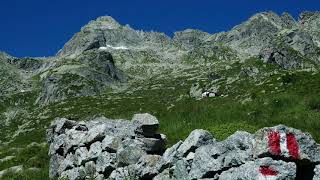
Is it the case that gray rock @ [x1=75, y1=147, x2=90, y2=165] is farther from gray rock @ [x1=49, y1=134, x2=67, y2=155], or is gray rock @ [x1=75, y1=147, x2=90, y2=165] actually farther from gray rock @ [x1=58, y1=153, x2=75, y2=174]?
gray rock @ [x1=49, y1=134, x2=67, y2=155]

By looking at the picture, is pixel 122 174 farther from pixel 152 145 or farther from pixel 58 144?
pixel 58 144

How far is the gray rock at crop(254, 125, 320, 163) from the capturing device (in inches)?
475

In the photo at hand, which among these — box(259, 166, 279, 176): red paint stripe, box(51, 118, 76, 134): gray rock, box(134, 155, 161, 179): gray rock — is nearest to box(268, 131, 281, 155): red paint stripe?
box(259, 166, 279, 176): red paint stripe

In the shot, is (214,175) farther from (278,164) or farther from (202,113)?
(202,113)

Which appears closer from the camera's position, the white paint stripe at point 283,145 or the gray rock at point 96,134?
the white paint stripe at point 283,145

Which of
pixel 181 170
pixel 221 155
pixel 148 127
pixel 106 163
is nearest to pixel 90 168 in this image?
pixel 106 163

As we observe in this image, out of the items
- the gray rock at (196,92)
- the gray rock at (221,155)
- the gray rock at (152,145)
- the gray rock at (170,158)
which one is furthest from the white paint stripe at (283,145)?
the gray rock at (196,92)

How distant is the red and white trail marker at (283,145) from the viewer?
12.0 metres

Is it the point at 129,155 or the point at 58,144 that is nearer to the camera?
the point at 129,155

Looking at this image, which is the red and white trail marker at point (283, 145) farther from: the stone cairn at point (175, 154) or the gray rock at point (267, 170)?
the gray rock at point (267, 170)

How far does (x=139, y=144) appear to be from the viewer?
59.6 feet

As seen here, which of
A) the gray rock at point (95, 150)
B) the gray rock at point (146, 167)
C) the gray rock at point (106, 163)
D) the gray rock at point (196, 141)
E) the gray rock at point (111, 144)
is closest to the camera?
the gray rock at point (196, 141)

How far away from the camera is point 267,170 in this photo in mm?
12008

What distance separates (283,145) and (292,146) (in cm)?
20
